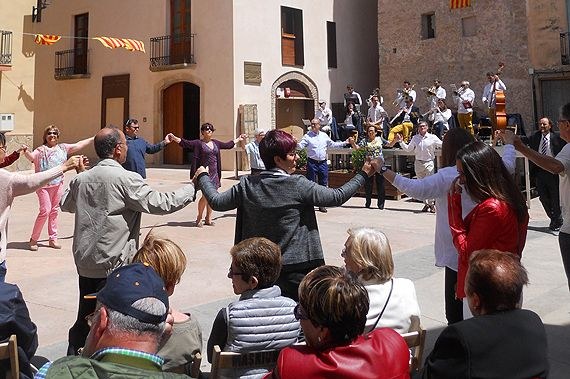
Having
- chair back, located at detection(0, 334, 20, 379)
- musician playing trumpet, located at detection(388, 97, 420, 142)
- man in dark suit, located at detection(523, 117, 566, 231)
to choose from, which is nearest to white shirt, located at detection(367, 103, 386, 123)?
musician playing trumpet, located at detection(388, 97, 420, 142)

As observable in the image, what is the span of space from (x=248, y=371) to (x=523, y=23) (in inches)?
799

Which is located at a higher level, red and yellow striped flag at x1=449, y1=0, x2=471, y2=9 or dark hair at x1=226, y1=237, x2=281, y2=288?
red and yellow striped flag at x1=449, y1=0, x2=471, y2=9

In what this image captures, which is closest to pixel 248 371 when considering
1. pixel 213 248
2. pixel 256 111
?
pixel 213 248

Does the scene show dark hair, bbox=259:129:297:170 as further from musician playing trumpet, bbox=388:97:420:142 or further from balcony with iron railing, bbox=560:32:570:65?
balcony with iron railing, bbox=560:32:570:65

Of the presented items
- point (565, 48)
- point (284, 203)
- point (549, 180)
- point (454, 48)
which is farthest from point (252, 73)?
point (284, 203)

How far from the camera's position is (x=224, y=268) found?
6961mm

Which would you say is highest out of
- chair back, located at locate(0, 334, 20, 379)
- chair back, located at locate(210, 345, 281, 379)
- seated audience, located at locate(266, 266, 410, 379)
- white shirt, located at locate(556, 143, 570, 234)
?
white shirt, located at locate(556, 143, 570, 234)

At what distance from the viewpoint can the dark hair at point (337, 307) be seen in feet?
6.51

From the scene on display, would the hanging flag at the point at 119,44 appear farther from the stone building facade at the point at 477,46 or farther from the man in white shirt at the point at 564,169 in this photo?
the man in white shirt at the point at 564,169

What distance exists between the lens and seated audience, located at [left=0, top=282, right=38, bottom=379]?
103 inches

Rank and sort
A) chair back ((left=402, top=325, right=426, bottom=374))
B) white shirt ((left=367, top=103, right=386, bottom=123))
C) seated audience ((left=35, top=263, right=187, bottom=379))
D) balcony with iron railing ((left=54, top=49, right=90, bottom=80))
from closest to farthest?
seated audience ((left=35, top=263, right=187, bottom=379)) < chair back ((left=402, top=325, right=426, bottom=374)) < white shirt ((left=367, top=103, right=386, bottom=123)) < balcony with iron railing ((left=54, top=49, right=90, bottom=80))

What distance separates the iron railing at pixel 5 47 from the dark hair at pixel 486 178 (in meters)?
17.2

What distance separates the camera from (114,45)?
17.7 meters

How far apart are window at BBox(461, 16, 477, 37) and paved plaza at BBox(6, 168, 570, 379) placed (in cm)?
1096
